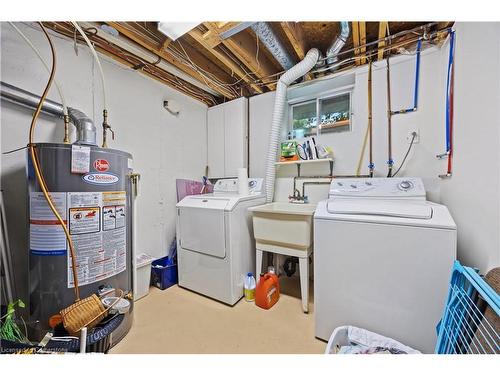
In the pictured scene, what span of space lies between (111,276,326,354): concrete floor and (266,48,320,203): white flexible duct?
120 cm

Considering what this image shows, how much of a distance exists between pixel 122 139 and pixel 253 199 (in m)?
1.51

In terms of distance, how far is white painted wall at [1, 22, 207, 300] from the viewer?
1.36 meters

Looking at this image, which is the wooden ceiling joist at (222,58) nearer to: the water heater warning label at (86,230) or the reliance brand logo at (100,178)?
the reliance brand logo at (100,178)

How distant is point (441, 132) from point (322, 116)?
3.79ft

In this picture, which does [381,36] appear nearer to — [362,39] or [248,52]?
[362,39]

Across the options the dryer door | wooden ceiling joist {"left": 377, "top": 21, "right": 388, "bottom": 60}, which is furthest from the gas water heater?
wooden ceiling joist {"left": 377, "top": 21, "right": 388, "bottom": 60}

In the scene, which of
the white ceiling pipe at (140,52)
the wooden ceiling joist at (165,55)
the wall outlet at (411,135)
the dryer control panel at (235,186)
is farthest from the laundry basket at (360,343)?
the white ceiling pipe at (140,52)

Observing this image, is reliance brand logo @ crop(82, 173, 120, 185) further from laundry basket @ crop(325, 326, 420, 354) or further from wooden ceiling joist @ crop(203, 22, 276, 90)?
laundry basket @ crop(325, 326, 420, 354)

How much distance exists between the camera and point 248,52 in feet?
6.35
